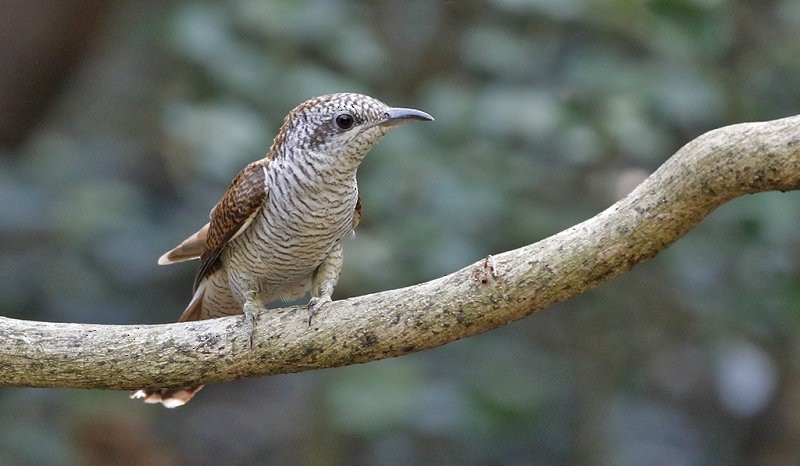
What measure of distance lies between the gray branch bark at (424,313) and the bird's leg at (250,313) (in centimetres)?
2

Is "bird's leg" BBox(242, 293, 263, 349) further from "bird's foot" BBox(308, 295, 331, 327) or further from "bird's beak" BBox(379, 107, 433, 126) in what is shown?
"bird's beak" BBox(379, 107, 433, 126)

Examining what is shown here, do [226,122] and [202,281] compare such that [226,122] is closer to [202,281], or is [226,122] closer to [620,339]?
[202,281]

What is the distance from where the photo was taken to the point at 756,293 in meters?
5.58

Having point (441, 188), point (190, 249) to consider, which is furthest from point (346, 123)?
point (441, 188)

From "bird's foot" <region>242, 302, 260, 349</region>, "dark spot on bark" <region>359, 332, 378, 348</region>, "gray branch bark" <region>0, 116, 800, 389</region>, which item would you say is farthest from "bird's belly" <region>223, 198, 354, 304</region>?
"dark spot on bark" <region>359, 332, 378, 348</region>

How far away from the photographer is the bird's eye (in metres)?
3.42

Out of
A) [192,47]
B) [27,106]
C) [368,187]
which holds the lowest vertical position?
[368,187]

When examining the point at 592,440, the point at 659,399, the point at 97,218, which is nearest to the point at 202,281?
the point at 97,218

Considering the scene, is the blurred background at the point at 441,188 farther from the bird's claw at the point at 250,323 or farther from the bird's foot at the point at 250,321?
the bird's claw at the point at 250,323

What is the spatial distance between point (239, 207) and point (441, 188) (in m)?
1.58

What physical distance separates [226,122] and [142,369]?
180 cm

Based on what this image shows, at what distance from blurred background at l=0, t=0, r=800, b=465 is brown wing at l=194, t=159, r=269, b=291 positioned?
2.88ft

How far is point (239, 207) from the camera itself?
11.8 feet

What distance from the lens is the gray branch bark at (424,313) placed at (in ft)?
8.77
